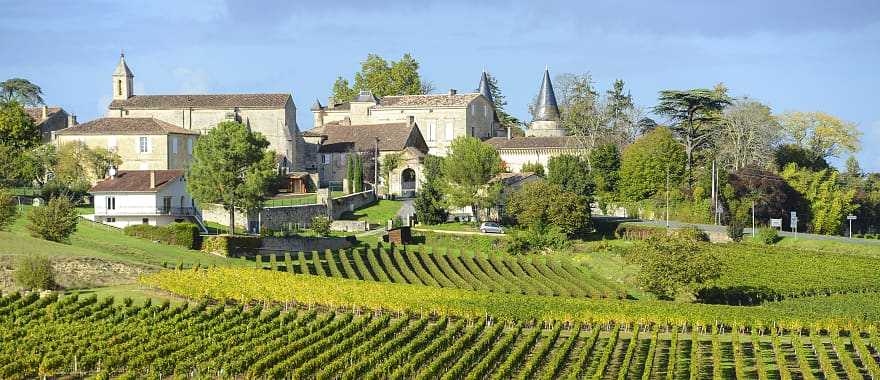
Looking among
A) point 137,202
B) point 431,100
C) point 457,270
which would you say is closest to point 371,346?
point 457,270

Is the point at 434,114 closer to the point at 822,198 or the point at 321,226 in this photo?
the point at 321,226

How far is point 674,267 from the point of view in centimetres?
4659

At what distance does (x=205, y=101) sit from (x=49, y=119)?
40.8 feet

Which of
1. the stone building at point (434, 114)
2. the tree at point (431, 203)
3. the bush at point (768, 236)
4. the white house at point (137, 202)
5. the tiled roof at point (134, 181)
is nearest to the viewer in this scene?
the bush at point (768, 236)

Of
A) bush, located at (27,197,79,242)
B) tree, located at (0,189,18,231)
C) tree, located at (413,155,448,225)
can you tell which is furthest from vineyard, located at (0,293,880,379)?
tree, located at (413,155,448,225)

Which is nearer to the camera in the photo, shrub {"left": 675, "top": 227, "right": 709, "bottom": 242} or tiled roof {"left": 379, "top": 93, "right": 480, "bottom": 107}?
shrub {"left": 675, "top": 227, "right": 709, "bottom": 242}

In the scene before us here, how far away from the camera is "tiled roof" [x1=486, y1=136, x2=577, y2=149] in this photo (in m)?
83.6

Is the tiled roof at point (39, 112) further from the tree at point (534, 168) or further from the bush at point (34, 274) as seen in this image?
the bush at point (34, 274)

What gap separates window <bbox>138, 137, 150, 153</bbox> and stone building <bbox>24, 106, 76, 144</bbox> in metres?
11.4

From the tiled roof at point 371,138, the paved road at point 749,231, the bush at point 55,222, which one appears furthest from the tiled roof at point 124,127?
the paved road at point 749,231

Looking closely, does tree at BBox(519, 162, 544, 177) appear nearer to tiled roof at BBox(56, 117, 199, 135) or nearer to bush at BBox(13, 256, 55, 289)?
tiled roof at BBox(56, 117, 199, 135)

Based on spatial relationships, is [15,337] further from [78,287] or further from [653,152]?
[653,152]

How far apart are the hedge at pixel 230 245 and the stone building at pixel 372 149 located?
23.3 meters

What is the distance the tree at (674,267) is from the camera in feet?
153
